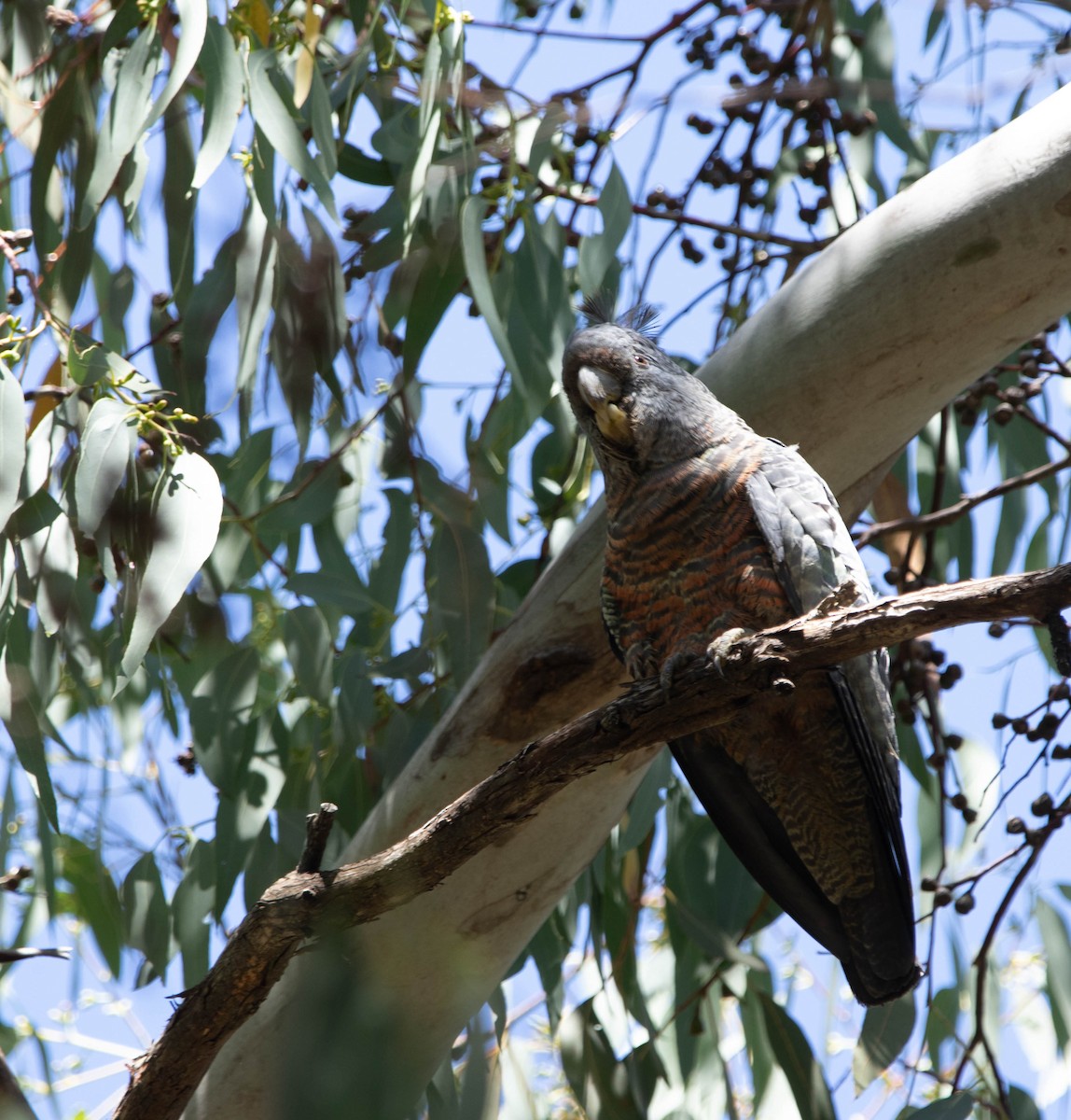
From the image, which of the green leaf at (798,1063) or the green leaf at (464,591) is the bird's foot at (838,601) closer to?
the green leaf at (464,591)

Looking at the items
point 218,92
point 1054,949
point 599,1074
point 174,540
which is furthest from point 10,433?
point 1054,949

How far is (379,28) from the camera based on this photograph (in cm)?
270

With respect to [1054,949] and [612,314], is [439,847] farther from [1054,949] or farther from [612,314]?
[1054,949]

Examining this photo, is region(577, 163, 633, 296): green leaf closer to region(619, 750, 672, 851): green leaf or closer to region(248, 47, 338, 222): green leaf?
region(248, 47, 338, 222): green leaf

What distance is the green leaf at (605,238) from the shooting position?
103 inches

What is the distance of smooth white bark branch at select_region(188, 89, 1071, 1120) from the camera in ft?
7.23

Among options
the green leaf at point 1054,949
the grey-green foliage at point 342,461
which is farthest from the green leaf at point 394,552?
the green leaf at point 1054,949

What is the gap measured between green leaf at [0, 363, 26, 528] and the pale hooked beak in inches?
42.7

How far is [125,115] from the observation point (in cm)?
232

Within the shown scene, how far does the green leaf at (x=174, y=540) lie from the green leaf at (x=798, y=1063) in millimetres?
1629

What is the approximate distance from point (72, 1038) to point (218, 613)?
1.85 m

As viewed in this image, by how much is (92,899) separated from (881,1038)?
6.13ft

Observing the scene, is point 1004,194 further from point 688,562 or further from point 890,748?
point 890,748

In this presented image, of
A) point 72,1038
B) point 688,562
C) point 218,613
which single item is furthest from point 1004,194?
point 72,1038
